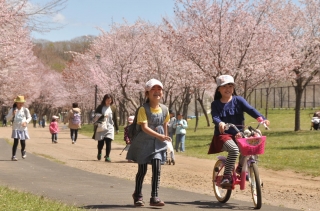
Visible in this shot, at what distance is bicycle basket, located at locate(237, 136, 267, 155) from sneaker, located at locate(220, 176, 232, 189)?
0.54 metres

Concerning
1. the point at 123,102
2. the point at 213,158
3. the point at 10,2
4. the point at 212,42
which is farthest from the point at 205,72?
the point at 123,102

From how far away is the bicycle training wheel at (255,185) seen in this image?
23.8ft

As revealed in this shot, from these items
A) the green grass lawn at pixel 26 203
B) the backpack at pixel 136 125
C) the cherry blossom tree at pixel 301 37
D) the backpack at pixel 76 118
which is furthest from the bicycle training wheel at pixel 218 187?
the cherry blossom tree at pixel 301 37

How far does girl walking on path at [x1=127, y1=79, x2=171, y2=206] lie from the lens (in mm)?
7465

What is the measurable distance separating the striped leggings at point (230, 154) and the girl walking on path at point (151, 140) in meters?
0.74

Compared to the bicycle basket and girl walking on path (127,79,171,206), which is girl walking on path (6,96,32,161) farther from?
the bicycle basket

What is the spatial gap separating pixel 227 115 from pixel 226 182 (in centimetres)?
84

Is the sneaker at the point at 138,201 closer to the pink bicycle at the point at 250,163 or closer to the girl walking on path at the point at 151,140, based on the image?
the girl walking on path at the point at 151,140

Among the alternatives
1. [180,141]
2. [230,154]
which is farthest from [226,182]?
[180,141]

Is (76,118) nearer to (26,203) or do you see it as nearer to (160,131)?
(160,131)

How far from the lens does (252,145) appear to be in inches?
288

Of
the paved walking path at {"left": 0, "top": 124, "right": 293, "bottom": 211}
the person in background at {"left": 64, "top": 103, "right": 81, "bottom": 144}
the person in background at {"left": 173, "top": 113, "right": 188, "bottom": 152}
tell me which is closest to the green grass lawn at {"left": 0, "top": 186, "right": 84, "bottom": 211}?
the paved walking path at {"left": 0, "top": 124, "right": 293, "bottom": 211}

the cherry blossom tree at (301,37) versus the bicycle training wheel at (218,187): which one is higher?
the cherry blossom tree at (301,37)

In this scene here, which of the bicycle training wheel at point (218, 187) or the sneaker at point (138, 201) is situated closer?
the sneaker at point (138, 201)
